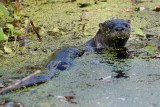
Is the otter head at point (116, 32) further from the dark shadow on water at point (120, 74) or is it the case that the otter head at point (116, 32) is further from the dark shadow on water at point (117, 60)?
the dark shadow on water at point (120, 74)

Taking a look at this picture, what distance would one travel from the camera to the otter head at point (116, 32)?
420 cm

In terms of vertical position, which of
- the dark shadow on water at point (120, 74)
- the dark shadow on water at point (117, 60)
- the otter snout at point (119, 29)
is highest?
the otter snout at point (119, 29)

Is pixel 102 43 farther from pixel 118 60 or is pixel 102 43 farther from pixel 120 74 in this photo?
pixel 120 74

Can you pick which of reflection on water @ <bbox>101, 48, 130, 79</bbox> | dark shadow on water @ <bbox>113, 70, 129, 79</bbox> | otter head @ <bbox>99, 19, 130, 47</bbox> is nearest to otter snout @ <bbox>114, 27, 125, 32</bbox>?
otter head @ <bbox>99, 19, 130, 47</bbox>

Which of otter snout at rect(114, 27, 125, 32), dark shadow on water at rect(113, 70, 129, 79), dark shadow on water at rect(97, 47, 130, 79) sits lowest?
dark shadow on water at rect(97, 47, 130, 79)

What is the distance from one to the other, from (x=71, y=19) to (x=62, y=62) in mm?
2138

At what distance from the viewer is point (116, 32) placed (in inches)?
167

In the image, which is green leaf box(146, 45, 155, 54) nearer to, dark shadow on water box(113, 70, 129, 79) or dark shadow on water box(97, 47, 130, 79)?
dark shadow on water box(97, 47, 130, 79)

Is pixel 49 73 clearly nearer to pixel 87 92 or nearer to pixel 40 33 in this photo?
pixel 87 92

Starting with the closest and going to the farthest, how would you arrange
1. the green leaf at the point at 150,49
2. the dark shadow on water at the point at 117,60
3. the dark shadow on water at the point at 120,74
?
1. the dark shadow on water at the point at 120,74
2. the dark shadow on water at the point at 117,60
3. the green leaf at the point at 150,49

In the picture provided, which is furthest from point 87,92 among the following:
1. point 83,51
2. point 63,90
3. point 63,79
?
point 83,51

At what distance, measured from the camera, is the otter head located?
13.8 feet

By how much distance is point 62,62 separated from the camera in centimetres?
367

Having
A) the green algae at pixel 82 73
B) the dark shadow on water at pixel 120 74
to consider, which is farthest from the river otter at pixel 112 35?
the dark shadow on water at pixel 120 74
